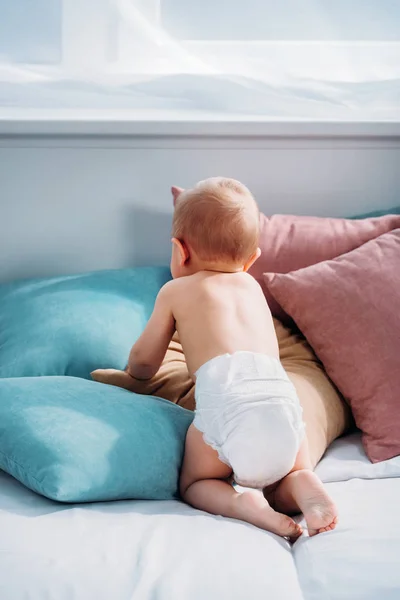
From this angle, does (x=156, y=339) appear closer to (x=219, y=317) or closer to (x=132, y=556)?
(x=219, y=317)

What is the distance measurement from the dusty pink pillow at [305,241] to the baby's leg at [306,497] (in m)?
0.56

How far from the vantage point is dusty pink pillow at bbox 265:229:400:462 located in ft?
5.56

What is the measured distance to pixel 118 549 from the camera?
1134mm

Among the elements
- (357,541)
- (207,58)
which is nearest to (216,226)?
(357,541)

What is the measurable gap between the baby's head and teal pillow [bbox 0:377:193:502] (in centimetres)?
30

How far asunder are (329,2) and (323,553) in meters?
1.60

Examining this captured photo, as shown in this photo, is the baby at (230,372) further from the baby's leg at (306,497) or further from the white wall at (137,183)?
the white wall at (137,183)

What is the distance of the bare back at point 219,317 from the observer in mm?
1496

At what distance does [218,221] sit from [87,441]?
1.60ft

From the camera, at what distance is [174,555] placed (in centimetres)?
113

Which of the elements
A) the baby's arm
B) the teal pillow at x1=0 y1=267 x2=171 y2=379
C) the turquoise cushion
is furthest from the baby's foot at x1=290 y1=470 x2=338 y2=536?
the turquoise cushion

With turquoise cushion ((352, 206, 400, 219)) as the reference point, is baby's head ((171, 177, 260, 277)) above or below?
above

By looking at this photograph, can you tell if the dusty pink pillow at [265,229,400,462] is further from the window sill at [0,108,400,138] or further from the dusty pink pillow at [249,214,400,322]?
the window sill at [0,108,400,138]

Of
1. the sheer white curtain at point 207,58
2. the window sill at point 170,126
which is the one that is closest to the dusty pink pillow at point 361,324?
the window sill at point 170,126
